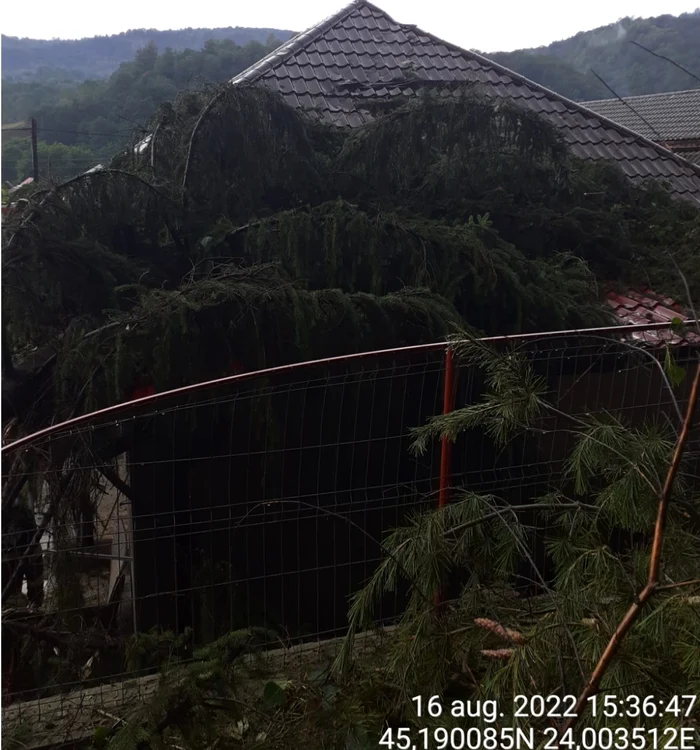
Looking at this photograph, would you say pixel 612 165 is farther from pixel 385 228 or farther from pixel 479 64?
pixel 385 228

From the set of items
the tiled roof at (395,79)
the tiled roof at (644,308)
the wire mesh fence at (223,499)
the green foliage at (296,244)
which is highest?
the tiled roof at (395,79)

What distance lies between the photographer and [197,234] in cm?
463

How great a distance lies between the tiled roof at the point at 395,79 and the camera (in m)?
7.24

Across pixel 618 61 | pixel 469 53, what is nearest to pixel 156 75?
pixel 469 53

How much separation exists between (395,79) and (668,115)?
1052cm

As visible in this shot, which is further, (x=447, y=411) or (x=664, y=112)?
(x=664, y=112)

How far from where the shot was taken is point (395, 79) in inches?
299

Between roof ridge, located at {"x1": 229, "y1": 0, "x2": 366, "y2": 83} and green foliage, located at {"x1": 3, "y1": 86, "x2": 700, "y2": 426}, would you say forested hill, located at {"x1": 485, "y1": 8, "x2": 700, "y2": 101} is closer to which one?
roof ridge, located at {"x1": 229, "y1": 0, "x2": 366, "y2": 83}

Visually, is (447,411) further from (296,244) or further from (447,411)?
(296,244)

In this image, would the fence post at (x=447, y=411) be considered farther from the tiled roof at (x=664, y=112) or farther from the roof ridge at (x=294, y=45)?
the tiled roof at (x=664, y=112)

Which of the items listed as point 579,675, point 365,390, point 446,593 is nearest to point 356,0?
point 365,390

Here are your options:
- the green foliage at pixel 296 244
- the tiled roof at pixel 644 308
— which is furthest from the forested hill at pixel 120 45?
the tiled roof at pixel 644 308

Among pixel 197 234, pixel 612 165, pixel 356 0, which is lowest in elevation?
pixel 197 234

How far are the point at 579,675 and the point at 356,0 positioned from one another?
8.74 meters
